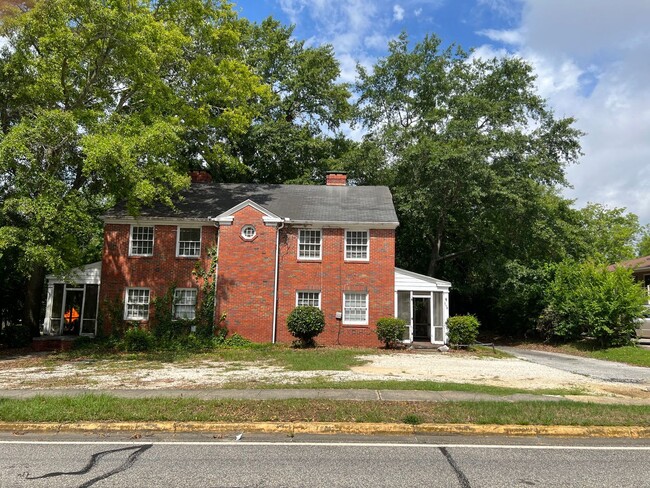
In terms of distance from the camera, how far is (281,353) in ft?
61.7

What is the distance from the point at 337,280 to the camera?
871 inches

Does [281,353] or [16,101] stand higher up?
[16,101]

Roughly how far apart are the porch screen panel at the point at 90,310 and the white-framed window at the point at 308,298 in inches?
376

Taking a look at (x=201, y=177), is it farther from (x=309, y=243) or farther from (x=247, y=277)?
(x=309, y=243)

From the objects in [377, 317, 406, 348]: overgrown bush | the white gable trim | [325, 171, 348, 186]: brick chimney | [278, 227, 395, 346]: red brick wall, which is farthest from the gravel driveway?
[325, 171, 348, 186]: brick chimney

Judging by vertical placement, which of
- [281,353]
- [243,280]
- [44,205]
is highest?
[44,205]

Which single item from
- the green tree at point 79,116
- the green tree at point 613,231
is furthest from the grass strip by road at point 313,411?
the green tree at point 613,231

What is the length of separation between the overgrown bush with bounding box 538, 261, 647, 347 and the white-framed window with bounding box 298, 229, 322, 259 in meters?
12.6

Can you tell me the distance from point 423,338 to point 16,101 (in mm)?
21318

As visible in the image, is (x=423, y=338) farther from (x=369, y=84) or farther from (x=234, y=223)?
(x=369, y=84)

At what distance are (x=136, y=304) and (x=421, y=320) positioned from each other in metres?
14.5

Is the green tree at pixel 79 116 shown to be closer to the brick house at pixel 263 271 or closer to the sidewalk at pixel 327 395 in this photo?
the brick house at pixel 263 271

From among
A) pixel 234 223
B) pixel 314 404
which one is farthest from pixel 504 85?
pixel 314 404

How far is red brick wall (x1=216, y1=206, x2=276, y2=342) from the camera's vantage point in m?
21.6
